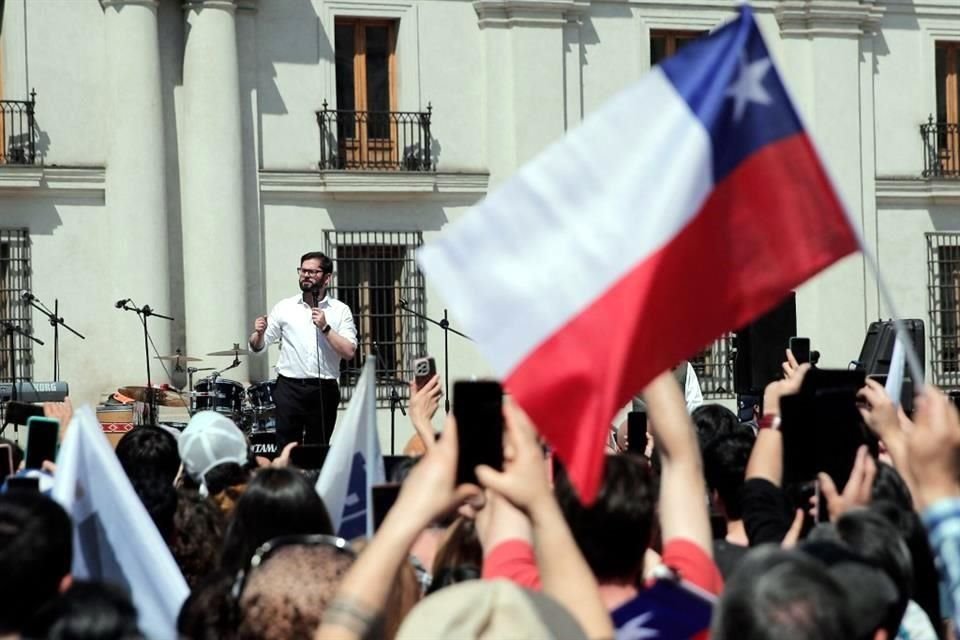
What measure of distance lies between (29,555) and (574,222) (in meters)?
1.48

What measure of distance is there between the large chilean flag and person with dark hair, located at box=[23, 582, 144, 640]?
1.12 metres

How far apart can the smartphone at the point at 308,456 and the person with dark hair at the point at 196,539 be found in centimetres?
277

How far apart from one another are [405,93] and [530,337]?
63.5 feet

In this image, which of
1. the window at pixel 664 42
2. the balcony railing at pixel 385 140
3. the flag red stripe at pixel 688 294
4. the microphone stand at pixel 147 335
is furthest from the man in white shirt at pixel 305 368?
the window at pixel 664 42

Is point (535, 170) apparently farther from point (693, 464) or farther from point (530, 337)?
point (693, 464)

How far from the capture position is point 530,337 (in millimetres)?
4441

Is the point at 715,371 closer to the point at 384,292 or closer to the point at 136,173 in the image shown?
the point at 384,292

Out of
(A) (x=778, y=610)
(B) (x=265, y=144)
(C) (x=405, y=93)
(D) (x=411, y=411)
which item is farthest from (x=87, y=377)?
(A) (x=778, y=610)

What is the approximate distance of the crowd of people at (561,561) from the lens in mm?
3648

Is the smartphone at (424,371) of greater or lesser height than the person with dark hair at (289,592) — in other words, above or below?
above

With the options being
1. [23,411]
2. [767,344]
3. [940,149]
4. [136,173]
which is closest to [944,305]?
[940,149]

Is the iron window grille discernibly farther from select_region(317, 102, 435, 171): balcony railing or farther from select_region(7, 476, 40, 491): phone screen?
select_region(7, 476, 40, 491): phone screen

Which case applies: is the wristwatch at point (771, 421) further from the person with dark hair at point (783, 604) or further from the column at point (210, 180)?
the column at point (210, 180)

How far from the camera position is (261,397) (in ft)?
63.7
